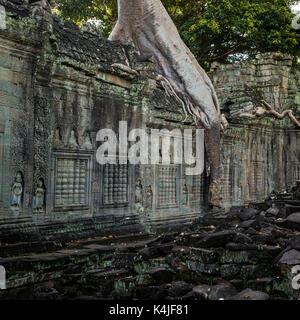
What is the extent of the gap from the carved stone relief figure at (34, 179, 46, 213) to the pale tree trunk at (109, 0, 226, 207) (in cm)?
566

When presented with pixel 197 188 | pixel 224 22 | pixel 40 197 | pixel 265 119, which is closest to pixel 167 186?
pixel 197 188

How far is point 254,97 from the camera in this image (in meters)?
13.8

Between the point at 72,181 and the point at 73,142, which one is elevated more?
the point at 73,142

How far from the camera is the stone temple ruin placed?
5320 millimetres

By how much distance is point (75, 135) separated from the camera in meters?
6.45

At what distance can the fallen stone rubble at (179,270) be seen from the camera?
13.5 ft

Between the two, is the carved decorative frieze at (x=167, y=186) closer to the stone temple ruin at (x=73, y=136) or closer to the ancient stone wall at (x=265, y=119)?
the stone temple ruin at (x=73, y=136)

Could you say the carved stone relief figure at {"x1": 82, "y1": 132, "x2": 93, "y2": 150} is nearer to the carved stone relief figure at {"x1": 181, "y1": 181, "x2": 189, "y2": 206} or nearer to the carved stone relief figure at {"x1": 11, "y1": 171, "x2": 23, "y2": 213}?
the carved stone relief figure at {"x1": 11, "y1": 171, "x2": 23, "y2": 213}

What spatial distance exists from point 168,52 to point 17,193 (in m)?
7.07

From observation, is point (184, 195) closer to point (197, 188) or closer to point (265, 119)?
point (197, 188)

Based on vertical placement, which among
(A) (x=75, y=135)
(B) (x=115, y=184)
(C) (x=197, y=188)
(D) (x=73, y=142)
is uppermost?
(A) (x=75, y=135)

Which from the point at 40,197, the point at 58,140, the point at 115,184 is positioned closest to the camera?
the point at 40,197

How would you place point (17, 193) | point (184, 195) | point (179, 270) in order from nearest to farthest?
point (179, 270), point (17, 193), point (184, 195)
